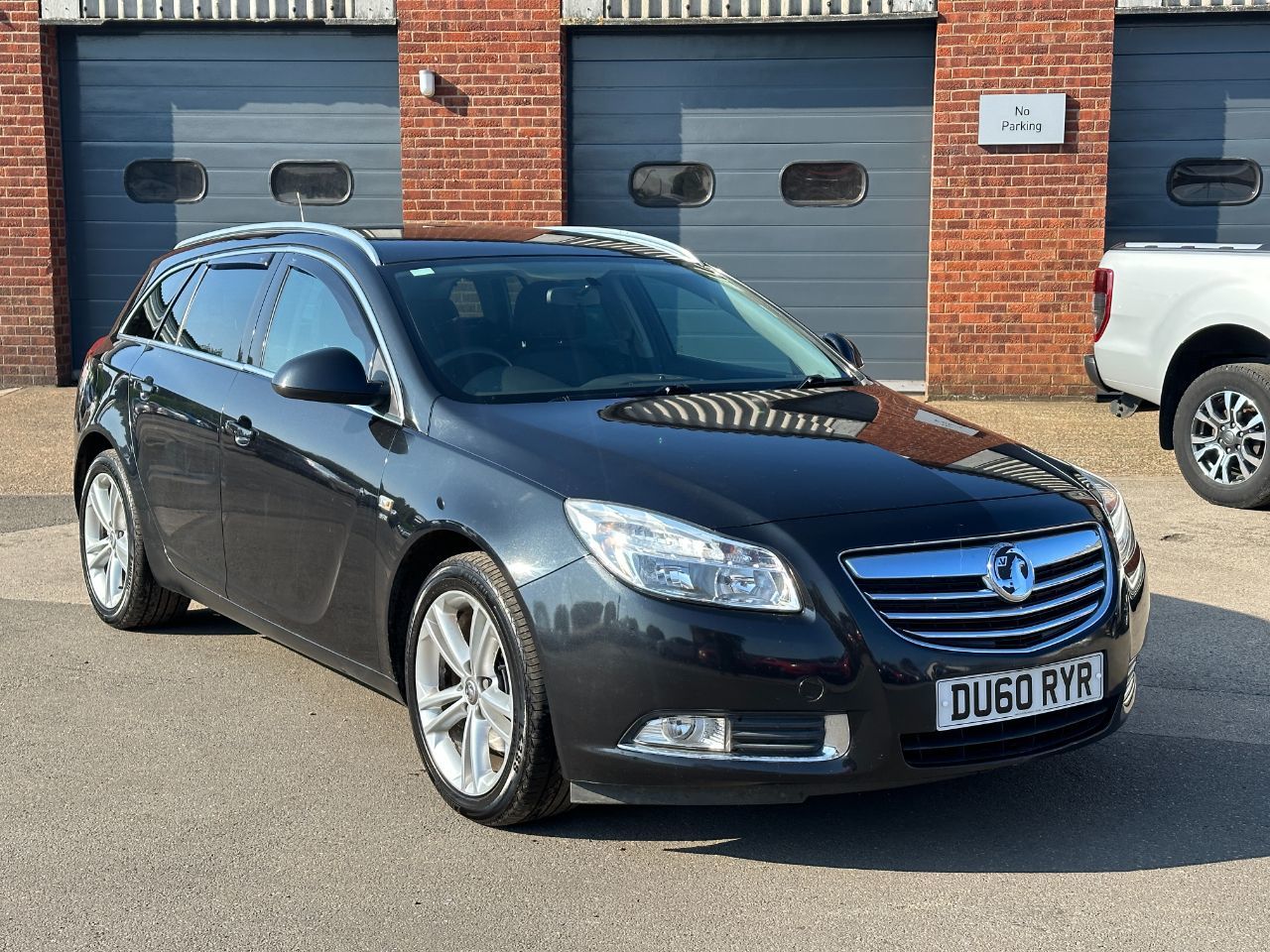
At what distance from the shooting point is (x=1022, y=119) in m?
12.7

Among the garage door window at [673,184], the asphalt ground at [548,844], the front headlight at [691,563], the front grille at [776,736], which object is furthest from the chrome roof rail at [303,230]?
the garage door window at [673,184]

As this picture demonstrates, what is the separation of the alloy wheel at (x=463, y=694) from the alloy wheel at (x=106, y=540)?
2310 millimetres

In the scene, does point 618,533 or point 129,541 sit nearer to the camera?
point 618,533

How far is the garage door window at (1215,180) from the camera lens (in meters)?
12.9

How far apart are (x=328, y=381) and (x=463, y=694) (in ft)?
3.32

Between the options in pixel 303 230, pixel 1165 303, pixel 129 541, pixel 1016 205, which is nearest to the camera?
pixel 303 230

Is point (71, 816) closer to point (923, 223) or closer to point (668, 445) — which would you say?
point (668, 445)

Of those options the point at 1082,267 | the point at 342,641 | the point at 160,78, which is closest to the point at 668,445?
the point at 342,641

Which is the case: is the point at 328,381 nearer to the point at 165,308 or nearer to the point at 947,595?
the point at 947,595

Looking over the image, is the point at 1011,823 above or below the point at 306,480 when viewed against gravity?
below

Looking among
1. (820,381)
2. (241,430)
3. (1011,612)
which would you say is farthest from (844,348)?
(241,430)

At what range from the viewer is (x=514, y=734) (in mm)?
3934

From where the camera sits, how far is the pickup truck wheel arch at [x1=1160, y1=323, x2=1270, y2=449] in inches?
356

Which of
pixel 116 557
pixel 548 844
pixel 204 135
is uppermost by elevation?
pixel 204 135
